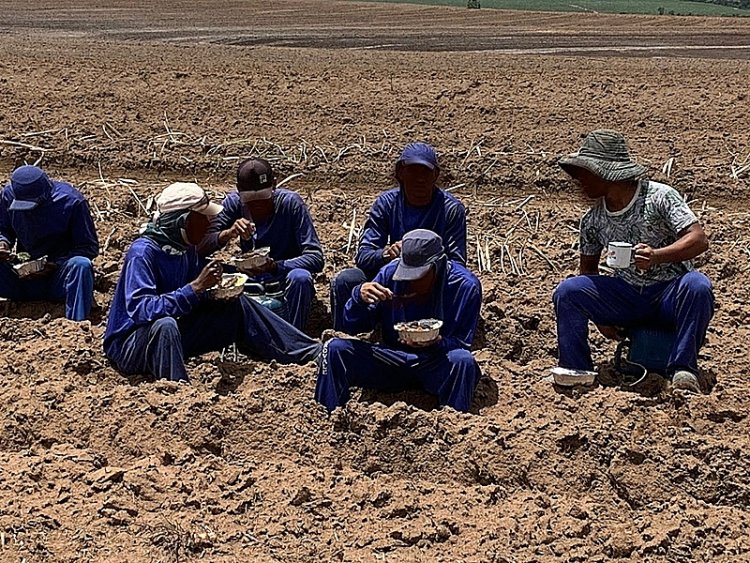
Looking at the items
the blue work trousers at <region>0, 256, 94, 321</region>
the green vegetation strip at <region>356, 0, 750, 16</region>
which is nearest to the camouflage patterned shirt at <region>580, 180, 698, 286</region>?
the blue work trousers at <region>0, 256, 94, 321</region>

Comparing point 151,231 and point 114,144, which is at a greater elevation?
point 151,231

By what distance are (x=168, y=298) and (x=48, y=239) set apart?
5.14 feet

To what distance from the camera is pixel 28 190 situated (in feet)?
19.0

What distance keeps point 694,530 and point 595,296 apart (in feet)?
4.79

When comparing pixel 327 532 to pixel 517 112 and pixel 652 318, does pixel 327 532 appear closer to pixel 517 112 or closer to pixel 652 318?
pixel 652 318

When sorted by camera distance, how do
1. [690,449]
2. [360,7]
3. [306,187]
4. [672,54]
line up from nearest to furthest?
[690,449] → [306,187] → [672,54] → [360,7]

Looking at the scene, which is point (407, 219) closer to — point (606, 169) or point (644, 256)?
point (606, 169)

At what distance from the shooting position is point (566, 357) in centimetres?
501

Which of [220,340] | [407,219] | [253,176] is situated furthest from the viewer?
[253,176]

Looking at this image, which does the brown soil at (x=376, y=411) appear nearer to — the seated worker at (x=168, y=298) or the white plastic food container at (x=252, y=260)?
the seated worker at (x=168, y=298)

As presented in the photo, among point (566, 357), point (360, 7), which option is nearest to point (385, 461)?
point (566, 357)

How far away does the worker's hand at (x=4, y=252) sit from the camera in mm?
5887

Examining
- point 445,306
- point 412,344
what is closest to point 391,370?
point 412,344

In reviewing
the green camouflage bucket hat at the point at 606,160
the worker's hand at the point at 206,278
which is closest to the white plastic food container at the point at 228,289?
the worker's hand at the point at 206,278
